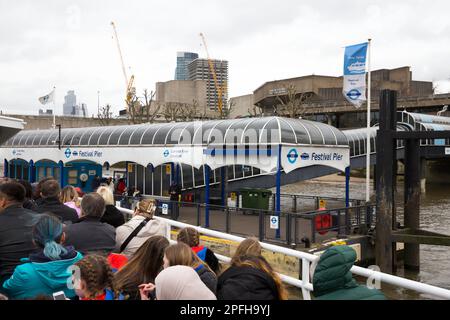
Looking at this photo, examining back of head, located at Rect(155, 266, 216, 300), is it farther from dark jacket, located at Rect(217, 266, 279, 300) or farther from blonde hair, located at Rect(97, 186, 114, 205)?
blonde hair, located at Rect(97, 186, 114, 205)

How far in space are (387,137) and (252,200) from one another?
6537mm

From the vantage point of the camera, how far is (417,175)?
1557cm

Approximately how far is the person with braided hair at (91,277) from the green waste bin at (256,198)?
1555 centimetres

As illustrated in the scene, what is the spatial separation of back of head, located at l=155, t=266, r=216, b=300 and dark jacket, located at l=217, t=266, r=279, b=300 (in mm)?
188

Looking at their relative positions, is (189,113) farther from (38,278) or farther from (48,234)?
(38,278)

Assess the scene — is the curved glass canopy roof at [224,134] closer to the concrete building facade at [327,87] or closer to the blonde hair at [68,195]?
the blonde hair at [68,195]

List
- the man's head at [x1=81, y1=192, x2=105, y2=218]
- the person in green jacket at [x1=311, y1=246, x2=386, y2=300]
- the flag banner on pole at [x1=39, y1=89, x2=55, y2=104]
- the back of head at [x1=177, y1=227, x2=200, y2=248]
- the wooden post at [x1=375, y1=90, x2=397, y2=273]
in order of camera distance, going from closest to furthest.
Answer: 1. the person in green jacket at [x1=311, y1=246, x2=386, y2=300]
2. the back of head at [x1=177, y1=227, x2=200, y2=248]
3. the man's head at [x1=81, y1=192, x2=105, y2=218]
4. the wooden post at [x1=375, y1=90, x2=397, y2=273]
5. the flag banner on pole at [x1=39, y1=89, x2=55, y2=104]

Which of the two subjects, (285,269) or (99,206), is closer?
(99,206)

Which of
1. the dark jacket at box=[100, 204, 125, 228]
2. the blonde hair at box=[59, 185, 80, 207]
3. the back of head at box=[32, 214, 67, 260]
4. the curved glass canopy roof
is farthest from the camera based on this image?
the curved glass canopy roof

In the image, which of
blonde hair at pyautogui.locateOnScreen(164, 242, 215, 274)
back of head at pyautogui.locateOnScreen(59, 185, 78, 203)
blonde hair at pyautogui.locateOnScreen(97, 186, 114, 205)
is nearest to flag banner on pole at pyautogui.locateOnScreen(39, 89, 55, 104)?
back of head at pyautogui.locateOnScreen(59, 185, 78, 203)

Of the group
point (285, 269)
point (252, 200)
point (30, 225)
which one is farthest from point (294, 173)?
point (30, 225)

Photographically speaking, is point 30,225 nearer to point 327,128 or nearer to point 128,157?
point 327,128

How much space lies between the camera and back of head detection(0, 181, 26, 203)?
4551mm

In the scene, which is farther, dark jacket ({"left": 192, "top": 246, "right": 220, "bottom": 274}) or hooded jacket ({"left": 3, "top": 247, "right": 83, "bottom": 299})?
dark jacket ({"left": 192, "top": 246, "right": 220, "bottom": 274})
